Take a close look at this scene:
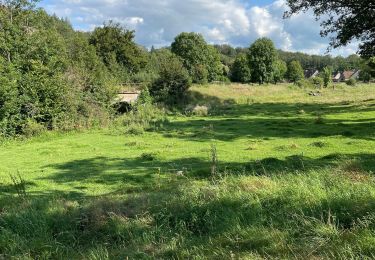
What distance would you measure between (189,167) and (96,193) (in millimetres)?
3977

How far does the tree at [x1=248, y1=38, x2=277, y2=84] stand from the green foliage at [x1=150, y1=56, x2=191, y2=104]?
4028 centimetres

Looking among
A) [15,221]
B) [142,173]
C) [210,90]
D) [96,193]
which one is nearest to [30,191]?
[96,193]

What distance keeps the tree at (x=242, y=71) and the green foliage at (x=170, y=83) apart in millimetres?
43562

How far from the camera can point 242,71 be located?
8919 cm

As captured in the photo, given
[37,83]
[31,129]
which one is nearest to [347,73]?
[37,83]

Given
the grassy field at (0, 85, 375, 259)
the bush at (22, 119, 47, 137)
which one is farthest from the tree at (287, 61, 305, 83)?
the grassy field at (0, 85, 375, 259)

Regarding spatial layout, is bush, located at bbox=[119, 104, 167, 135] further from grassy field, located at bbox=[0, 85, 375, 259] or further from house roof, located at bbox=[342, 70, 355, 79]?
house roof, located at bbox=[342, 70, 355, 79]

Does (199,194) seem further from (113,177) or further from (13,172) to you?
(13,172)

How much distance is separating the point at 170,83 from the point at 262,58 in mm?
41514

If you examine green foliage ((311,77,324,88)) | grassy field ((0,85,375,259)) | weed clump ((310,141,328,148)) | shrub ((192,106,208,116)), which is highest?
green foliage ((311,77,324,88))

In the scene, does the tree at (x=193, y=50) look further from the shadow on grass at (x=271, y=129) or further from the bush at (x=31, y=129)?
the bush at (x=31, y=129)

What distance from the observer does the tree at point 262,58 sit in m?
81.1

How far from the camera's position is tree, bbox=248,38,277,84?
3191 inches

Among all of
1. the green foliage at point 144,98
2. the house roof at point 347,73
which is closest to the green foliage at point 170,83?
the green foliage at point 144,98
